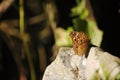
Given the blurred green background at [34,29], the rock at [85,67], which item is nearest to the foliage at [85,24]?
the blurred green background at [34,29]

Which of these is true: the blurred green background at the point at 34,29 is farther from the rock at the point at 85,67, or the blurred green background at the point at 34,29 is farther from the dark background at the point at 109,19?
the rock at the point at 85,67

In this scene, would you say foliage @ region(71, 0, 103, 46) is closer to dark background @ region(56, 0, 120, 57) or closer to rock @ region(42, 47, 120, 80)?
dark background @ region(56, 0, 120, 57)

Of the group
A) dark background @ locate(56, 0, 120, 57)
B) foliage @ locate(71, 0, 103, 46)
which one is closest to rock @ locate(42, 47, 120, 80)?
foliage @ locate(71, 0, 103, 46)

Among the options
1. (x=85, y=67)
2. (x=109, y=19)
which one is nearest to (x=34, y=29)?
(x=109, y=19)

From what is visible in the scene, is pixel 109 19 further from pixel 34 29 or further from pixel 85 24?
pixel 34 29

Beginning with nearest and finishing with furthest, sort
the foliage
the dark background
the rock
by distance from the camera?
the rock
the foliage
the dark background

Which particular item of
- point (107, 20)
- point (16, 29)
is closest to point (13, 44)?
point (16, 29)

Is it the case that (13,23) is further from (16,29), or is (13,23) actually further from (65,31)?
(65,31)

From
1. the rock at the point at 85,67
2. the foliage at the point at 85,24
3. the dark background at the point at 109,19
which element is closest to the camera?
the rock at the point at 85,67
